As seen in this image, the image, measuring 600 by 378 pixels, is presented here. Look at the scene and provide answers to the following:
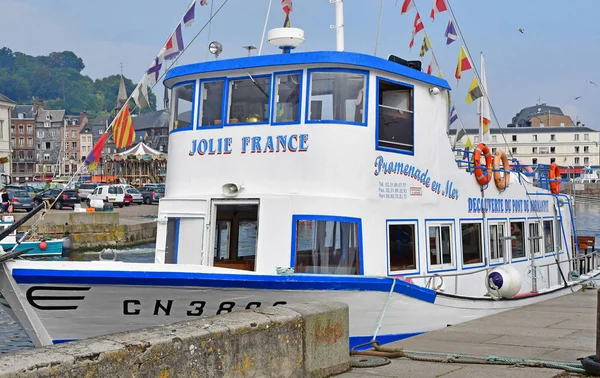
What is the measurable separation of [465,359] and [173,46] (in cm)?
772

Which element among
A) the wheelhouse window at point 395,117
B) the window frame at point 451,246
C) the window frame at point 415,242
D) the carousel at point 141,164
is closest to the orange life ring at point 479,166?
the window frame at point 451,246

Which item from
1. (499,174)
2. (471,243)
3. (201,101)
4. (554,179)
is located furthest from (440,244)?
(554,179)

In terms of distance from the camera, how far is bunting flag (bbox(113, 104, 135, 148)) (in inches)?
492

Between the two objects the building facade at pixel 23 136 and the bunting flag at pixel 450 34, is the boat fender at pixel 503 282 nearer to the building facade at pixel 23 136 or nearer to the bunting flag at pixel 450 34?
the bunting flag at pixel 450 34

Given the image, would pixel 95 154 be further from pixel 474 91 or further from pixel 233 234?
pixel 474 91

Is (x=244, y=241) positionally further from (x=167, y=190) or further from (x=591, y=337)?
(x=591, y=337)

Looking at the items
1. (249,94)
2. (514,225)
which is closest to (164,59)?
(249,94)

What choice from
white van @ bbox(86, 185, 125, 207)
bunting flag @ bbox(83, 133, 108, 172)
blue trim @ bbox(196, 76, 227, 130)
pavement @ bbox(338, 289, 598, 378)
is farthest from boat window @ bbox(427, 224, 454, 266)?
white van @ bbox(86, 185, 125, 207)

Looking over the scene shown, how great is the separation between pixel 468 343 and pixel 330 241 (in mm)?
2658

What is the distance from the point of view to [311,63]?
11.3 meters

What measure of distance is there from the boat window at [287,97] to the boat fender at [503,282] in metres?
4.73

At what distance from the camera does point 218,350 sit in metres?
6.24

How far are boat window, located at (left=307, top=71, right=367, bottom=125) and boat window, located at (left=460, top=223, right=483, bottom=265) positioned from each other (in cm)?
358

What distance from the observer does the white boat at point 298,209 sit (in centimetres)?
952
